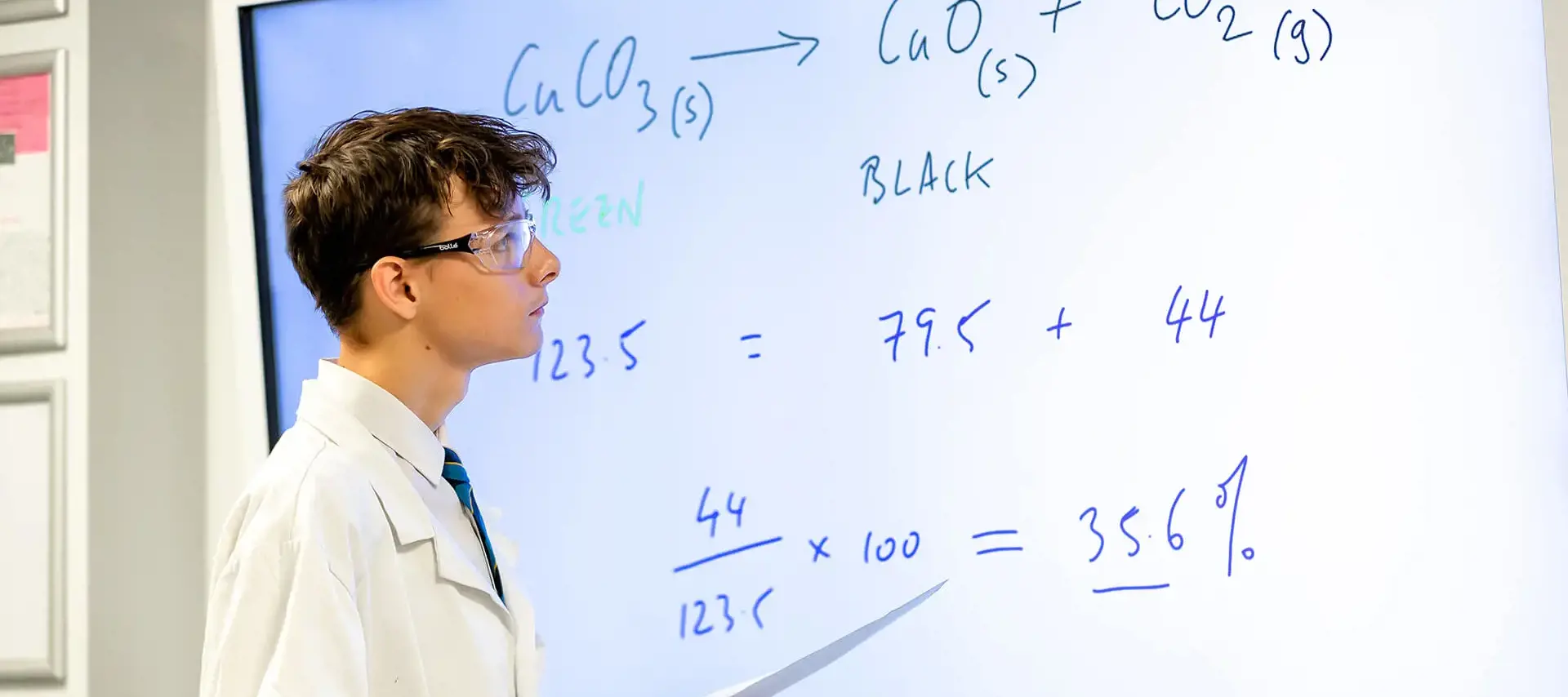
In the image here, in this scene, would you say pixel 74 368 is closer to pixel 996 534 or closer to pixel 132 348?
pixel 132 348

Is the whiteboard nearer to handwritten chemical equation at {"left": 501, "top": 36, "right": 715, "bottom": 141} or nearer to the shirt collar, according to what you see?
handwritten chemical equation at {"left": 501, "top": 36, "right": 715, "bottom": 141}

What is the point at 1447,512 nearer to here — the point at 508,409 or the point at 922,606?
the point at 922,606

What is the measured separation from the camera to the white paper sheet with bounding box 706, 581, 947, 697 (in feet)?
3.99

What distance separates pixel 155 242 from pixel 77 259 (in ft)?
0.32

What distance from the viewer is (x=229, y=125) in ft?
4.60

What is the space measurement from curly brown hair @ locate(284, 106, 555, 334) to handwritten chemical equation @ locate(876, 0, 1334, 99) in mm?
498

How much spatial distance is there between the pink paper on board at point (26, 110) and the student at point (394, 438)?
0.78 meters

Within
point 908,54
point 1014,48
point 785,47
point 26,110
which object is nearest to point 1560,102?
point 1014,48

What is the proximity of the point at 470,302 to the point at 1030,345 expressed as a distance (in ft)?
1.86

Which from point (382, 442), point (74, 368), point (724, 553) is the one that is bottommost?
point (724, 553)

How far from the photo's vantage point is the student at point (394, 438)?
0.73 m

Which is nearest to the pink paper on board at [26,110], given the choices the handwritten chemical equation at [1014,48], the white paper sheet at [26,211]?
the white paper sheet at [26,211]

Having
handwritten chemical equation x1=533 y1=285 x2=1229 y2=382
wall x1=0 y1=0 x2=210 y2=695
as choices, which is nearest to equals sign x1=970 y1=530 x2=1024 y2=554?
handwritten chemical equation x1=533 y1=285 x2=1229 y2=382

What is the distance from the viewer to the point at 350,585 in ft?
2.45
